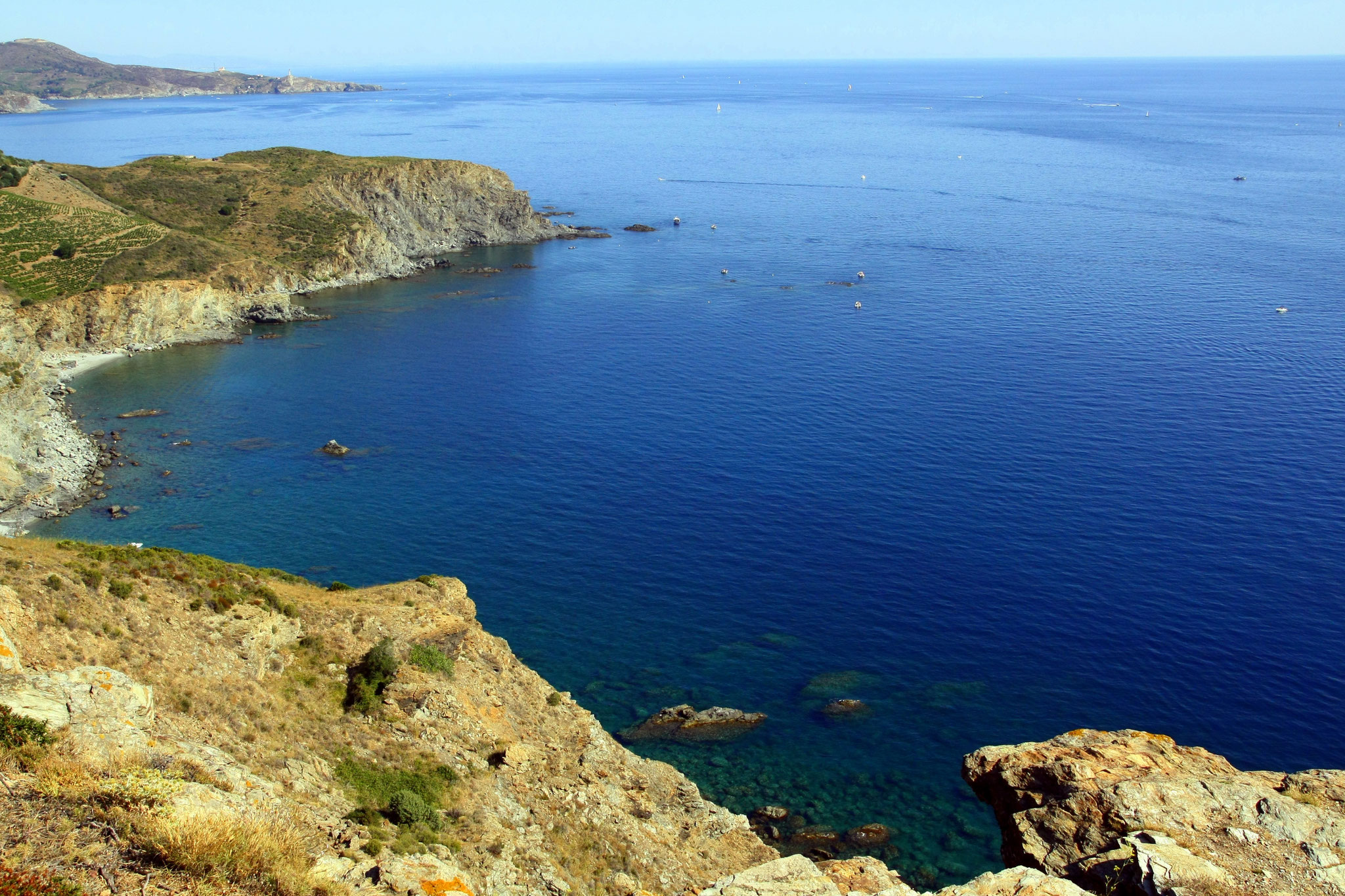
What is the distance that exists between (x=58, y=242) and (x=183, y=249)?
50.0ft

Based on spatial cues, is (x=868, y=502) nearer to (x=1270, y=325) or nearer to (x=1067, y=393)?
(x=1067, y=393)

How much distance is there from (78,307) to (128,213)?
34.7 meters

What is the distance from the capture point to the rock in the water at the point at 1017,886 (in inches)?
1025

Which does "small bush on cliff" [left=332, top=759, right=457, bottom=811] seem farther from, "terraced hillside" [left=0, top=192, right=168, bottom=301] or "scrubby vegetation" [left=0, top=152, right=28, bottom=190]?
"scrubby vegetation" [left=0, top=152, right=28, bottom=190]

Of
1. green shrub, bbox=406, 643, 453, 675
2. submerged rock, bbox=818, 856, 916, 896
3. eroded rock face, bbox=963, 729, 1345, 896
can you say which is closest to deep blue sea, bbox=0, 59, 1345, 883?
eroded rock face, bbox=963, 729, 1345, 896

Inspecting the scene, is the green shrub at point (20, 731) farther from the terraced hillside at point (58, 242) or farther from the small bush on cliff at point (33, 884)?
the terraced hillside at point (58, 242)

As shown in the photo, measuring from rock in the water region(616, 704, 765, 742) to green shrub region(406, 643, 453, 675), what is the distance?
52.7ft

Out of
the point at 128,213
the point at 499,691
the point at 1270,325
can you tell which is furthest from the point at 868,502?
the point at 128,213

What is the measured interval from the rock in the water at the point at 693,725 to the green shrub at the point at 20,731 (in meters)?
34.3

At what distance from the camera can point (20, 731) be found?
79.4ft

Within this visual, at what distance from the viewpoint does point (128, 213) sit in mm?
147625

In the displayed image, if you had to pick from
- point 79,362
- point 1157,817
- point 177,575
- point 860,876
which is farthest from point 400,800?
point 79,362

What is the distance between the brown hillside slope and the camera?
75.6ft

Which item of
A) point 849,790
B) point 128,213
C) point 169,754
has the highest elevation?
point 128,213
